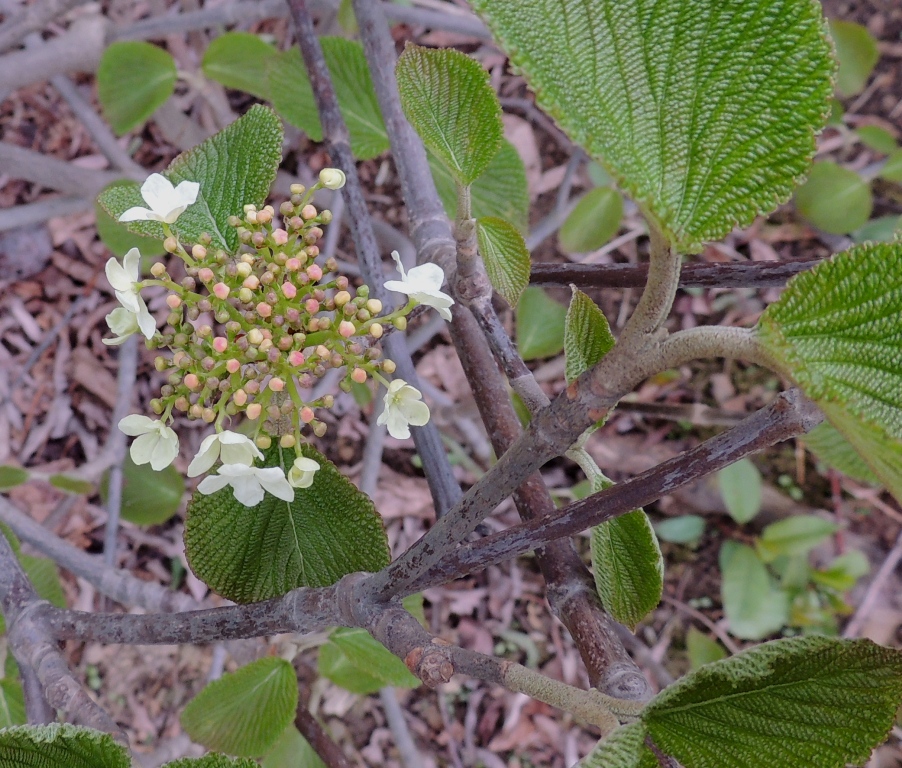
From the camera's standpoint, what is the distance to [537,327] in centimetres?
126

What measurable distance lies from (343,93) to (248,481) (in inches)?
27.3

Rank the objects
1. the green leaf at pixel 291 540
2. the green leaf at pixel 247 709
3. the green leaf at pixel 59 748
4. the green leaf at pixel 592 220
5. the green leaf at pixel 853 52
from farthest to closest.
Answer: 1. the green leaf at pixel 853 52
2. the green leaf at pixel 592 220
3. the green leaf at pixel 247 709
4. the green leaf at pixel 291 540
5. the green leaf at pixel 59 748

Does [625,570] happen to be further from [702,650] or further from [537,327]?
[702,650]

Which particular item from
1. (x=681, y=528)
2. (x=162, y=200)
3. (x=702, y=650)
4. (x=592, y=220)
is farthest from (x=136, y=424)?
(x=681, y=528)

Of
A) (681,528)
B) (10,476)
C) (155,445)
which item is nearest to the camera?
(155,445)

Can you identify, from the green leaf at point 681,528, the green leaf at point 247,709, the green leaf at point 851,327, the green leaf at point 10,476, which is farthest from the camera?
the green leaf at point 681,528

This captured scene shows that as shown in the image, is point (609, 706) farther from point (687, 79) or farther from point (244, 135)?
point (244, 135)

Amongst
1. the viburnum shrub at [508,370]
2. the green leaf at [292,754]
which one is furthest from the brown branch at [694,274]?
the green leaf at [292,754]

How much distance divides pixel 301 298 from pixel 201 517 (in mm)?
197

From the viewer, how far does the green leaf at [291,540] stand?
0.60 m

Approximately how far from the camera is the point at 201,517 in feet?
1.92

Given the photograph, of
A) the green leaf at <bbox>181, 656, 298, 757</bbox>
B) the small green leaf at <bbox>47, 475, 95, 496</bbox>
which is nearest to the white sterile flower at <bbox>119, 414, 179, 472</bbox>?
the green leaf at <bbox>181, 656, 298, 757</bbox>

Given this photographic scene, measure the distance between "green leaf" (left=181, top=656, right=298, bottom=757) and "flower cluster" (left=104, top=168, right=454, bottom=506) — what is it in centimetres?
37

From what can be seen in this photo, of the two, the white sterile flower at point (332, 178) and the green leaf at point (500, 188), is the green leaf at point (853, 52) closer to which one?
the green leaf at point (500, 188)
